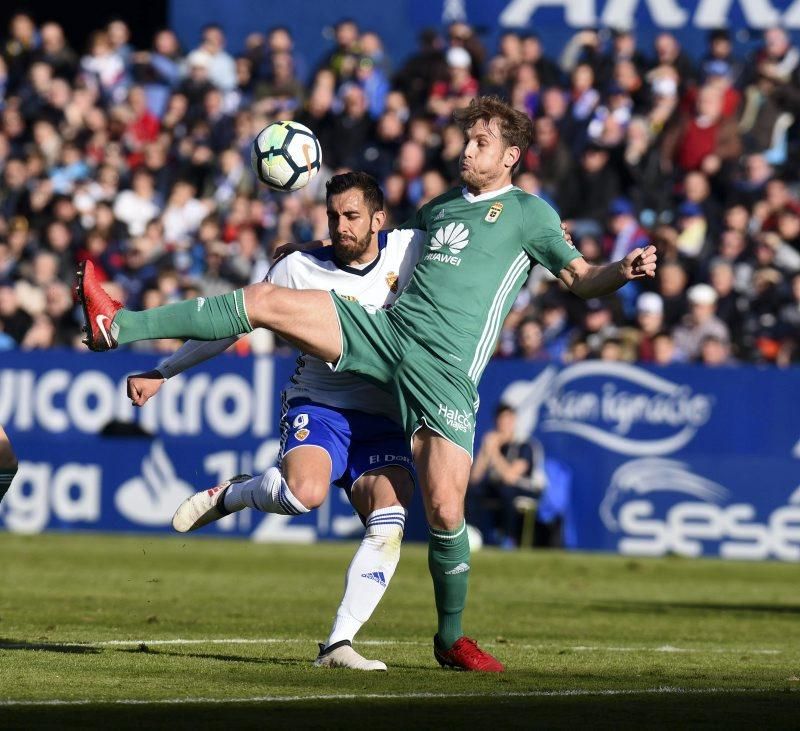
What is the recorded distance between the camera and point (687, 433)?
18734 millimetres

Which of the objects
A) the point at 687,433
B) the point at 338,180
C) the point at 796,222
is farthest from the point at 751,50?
the point at 338,180

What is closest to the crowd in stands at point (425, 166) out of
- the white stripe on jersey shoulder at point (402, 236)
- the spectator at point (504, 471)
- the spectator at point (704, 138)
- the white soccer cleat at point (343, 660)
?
the spectator at point (704, 138)

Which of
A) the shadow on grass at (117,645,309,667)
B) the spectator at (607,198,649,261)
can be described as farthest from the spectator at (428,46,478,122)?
the shadow on grass at (117,645,309,667)

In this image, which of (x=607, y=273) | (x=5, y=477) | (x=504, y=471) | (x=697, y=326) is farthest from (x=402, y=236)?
(x=697, y=326)

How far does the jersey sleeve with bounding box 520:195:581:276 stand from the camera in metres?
8.59

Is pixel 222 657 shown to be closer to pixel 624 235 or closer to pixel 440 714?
pixel 440 714

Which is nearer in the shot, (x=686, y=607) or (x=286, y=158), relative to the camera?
(x=286, y=158)

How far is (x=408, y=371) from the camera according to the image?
27.6 feet

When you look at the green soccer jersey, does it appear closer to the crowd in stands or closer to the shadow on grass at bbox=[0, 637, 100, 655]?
the shadow on grass at bbox=[0, 637, 100, 655]

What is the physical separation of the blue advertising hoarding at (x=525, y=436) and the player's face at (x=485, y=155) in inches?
404

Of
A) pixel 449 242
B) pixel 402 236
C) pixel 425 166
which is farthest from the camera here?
pixel 425 166

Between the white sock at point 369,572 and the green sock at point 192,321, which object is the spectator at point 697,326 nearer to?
the white sock at point 369,572

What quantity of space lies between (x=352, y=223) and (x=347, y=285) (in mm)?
377

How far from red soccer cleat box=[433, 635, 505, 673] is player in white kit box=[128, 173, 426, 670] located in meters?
0.44
